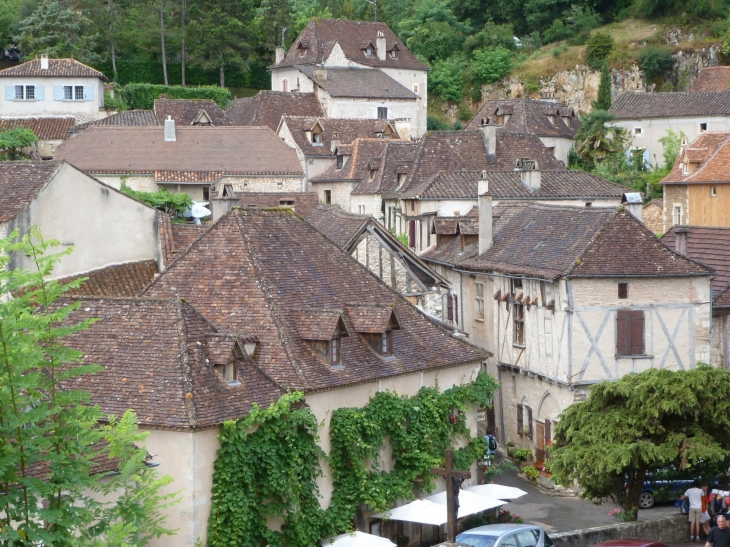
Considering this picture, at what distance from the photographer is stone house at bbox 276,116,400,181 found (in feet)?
201

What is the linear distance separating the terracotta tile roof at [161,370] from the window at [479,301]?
52.4 feet

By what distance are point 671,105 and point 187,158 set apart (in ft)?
96.7

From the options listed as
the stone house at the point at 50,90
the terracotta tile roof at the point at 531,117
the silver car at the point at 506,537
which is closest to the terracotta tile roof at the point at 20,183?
the silver car at the point at 506,537

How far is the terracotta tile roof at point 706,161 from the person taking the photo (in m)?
52.6

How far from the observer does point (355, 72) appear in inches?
3036

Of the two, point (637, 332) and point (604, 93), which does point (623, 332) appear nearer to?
point (637, 332)

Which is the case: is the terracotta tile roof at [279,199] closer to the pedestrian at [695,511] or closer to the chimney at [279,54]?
the pedestrian at [695,511]

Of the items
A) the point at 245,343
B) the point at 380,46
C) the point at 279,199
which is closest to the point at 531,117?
the point at 380,46

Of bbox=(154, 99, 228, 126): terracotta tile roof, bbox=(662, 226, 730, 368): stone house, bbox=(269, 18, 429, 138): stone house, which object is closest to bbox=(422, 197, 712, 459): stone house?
bbox=(662, 226, 730, 368): stone house

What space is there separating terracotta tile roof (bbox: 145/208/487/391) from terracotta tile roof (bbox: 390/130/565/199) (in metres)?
24.1

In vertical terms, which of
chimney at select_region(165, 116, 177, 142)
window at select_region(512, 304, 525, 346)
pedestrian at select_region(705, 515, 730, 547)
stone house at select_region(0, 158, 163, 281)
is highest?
chimney at select_region(165, 116, 177, 142)

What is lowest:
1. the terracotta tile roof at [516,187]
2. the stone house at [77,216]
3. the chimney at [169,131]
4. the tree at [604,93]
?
the stone house at [77,216]

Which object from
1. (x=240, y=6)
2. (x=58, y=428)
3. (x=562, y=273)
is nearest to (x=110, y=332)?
(x=58, y=428)

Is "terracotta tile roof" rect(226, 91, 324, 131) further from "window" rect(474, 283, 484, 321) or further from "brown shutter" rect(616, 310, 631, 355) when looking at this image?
"brown shutter" rect(616, 310, 631, 355)
